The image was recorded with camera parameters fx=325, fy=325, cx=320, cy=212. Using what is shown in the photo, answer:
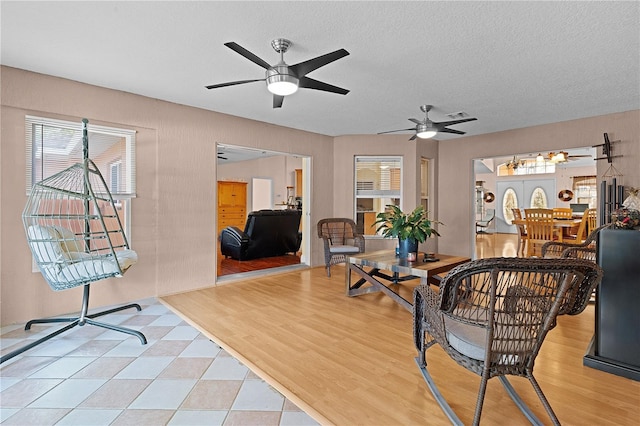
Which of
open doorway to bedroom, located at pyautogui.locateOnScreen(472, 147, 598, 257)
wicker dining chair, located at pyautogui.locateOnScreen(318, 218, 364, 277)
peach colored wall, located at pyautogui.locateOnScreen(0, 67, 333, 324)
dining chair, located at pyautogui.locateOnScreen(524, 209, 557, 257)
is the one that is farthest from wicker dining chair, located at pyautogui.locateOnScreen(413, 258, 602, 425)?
open doorway to bedroom, located at pyautogui.locateOnScreen(472, 147, 598, 257)

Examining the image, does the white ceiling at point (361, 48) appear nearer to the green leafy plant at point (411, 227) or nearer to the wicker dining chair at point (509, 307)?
the green leafy plant at point (411, 227)

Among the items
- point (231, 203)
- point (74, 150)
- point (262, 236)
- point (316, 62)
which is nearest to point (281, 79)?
point (316, 62)

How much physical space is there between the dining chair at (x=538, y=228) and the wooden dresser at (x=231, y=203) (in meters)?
7.37

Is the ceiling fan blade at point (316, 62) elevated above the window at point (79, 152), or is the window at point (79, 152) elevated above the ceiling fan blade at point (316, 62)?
the ceiling fan blade at point (316, 62)

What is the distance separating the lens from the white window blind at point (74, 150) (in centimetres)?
314

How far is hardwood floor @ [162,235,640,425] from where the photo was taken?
176cm

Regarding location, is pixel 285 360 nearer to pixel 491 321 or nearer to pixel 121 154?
pixel 491 321

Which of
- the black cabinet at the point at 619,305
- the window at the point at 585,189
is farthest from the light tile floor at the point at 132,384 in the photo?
the window at the point at 585,189

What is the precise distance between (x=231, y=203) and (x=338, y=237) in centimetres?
520

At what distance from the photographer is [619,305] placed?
2.10m

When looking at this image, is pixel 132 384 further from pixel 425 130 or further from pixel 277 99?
pixel 425 130

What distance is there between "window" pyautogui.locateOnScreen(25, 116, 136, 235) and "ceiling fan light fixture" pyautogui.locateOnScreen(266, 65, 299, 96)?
7.12 ft

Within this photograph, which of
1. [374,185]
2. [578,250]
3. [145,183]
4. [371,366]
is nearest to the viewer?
[371,366]

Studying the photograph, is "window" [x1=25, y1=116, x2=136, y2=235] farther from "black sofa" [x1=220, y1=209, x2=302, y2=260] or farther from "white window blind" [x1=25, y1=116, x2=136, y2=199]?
"black sofa" [x1=220, y1=209, x2=302, y2=260]
